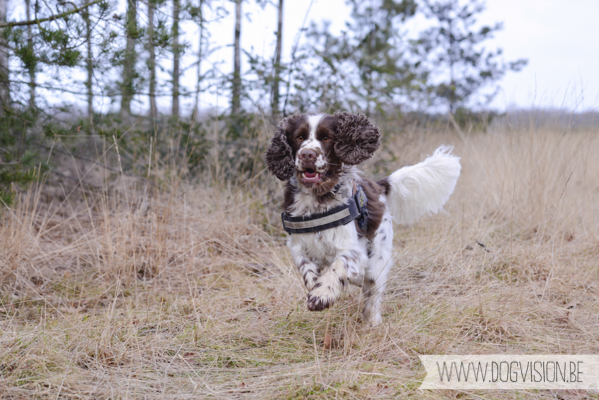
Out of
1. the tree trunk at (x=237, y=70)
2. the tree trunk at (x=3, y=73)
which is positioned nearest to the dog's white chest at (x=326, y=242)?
the tree trunk at (x=3, y=73)

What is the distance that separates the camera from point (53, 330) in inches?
109

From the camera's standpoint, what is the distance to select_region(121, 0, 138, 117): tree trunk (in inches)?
150

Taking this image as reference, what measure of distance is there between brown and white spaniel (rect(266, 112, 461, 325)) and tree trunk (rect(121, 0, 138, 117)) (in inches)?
64.6

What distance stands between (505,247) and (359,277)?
2.01 meters

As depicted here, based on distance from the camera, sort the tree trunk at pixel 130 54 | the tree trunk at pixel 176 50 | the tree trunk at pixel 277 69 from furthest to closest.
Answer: the tree trunk at pixel 277 69 < the tree trunk at pixel 176 50 < the tree trunk at pixel 130 54

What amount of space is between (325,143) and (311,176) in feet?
0.77

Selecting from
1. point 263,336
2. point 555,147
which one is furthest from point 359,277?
point 555,147

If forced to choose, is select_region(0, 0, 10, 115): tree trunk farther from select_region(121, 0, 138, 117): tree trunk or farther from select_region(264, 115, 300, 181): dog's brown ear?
select_region(264, 115, 300, 181): dog's brown ear

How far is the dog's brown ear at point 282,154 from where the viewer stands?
10.0ft

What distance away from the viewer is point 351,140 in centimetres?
296

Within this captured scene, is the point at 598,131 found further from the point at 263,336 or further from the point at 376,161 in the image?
the point at 263,336

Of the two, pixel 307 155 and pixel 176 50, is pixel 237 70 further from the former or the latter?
pixel 307 155

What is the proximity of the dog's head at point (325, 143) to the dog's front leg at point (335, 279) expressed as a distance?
1.46 ft

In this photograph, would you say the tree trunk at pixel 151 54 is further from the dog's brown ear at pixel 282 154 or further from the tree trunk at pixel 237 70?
the dog's brown ear at pixel 282 154
